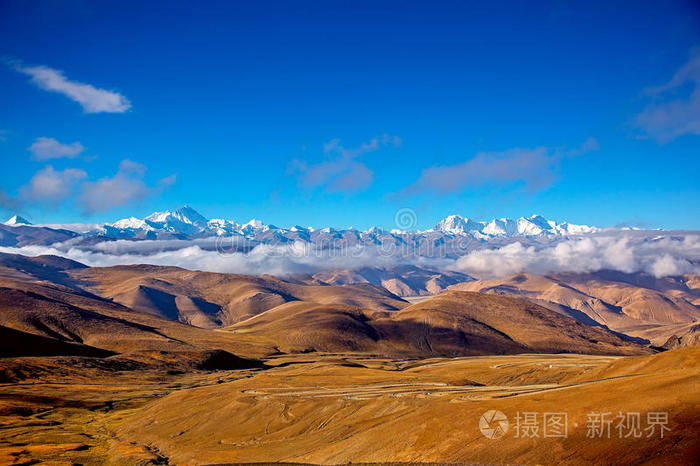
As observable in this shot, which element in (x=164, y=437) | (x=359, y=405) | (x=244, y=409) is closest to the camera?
(x=359, y=405)

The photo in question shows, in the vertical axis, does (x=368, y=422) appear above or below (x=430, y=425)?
below

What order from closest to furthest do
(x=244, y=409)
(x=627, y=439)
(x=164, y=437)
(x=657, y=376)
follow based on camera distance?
1. (x=627, y=439)
2. (x=657, y=376)
3. (x=164, y=437)
4. (x=244, y=409)

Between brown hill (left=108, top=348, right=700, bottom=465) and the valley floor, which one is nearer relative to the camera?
brown hill (left=108, top=348, right=700, bottom=465)

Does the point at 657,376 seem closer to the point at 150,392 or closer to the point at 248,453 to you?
the point at 248,453

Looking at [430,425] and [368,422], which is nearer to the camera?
[430,425]

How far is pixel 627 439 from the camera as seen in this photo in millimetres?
51969

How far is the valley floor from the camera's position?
54.0m

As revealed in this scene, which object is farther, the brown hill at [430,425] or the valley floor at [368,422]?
the valley floor at [368,422]

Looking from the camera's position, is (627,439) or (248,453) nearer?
(627,439)

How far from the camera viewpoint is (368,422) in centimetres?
7825

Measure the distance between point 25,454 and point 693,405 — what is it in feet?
313

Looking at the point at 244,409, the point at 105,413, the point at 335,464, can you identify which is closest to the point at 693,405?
the point at 335,464

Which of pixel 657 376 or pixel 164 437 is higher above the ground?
pixel 657 376

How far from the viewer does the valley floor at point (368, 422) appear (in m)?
54.0
